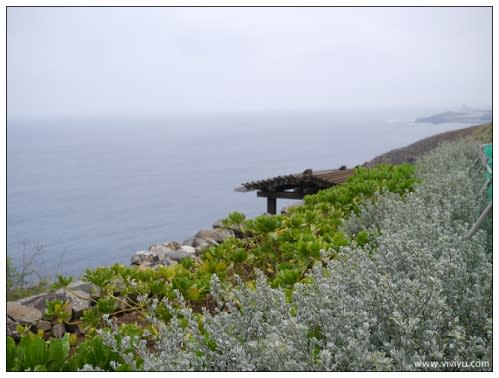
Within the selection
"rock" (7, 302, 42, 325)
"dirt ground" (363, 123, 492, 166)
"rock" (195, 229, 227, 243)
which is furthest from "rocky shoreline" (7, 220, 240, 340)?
"dirt ground" (363, 123, 492, 166)

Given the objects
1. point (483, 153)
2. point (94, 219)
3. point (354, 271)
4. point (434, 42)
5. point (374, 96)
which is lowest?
point (94, 219)

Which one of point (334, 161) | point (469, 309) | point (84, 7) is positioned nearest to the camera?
point (469, 309)

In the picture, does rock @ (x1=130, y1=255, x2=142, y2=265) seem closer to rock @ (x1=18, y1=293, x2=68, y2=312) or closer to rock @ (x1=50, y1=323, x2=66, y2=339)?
rock @ (x1=18, y1=293, x2=68, y2=312)

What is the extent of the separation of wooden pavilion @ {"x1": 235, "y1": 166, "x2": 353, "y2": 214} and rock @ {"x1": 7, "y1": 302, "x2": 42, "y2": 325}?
5.62 m

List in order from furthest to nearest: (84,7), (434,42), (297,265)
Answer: (434,42)
(297,265)
(84,7)

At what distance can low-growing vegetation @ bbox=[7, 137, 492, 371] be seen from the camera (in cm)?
169

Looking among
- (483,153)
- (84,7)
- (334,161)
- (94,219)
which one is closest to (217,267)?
(84,7)

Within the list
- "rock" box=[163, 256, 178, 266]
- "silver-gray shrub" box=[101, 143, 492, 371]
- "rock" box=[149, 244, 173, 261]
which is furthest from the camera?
"rock" box=[149, 244, 173, 261]

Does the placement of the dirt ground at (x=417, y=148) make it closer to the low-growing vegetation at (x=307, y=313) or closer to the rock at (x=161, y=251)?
the rock at (x=161, y=251)

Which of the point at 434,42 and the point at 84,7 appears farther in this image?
the point at 434,42

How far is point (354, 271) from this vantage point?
2.28 meters

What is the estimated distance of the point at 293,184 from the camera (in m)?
9.29

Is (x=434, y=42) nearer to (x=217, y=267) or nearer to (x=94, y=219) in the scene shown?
(x=217, y=267)

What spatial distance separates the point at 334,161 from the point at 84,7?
24.0 ft
